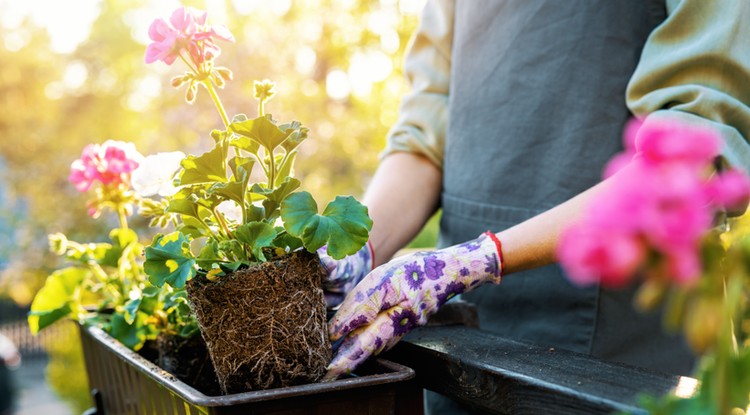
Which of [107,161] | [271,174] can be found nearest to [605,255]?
[271,174]

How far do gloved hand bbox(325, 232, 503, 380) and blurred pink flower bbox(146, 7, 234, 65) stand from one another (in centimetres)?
41

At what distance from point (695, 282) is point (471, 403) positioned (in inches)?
22.0

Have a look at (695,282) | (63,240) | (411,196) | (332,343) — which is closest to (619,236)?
(695,282)

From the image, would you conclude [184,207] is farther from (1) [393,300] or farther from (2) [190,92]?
(1) [393,300]

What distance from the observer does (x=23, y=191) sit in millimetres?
14000

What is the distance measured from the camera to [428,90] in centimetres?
191

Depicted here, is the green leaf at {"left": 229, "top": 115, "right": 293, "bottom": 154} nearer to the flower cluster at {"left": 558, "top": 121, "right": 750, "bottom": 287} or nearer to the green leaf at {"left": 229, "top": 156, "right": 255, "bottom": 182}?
the green leaf at {"left": 229, "top": 156, "right": 255, "bottom": 182}

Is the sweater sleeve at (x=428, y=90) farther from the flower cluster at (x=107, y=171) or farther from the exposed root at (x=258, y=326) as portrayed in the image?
the exposed root at (x=258, y=326)

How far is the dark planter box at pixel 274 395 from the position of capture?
866 mm

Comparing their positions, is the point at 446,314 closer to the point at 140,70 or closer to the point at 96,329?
the point at 96,329

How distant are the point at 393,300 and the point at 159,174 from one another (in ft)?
1.35

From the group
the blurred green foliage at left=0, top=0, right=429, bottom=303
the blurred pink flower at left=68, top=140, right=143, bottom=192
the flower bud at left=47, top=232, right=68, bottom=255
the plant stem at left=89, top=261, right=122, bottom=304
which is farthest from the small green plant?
the blurred green foliage at left=0, top=0, right=429, bottom=303

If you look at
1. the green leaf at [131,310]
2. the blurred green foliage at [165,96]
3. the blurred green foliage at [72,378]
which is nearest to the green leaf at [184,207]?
the green leaf at [131,310]

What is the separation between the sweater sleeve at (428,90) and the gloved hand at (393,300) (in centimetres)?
70
